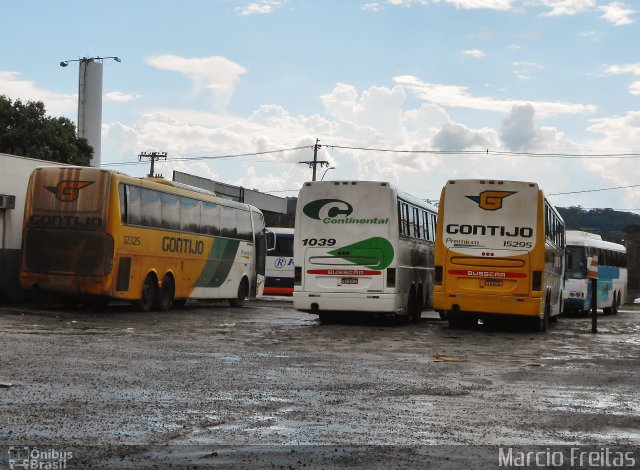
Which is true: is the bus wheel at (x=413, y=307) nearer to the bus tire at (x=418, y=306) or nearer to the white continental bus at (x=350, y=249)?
the bus tire at (x=418, y=306)

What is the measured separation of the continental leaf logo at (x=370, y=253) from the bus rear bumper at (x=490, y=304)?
154 cm

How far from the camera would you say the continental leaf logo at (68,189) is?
25516mm

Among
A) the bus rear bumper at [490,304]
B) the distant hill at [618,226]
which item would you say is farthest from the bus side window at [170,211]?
the distant hill at [618,226]

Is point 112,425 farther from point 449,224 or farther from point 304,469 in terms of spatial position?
point 449,224

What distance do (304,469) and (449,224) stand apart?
17.1 meters

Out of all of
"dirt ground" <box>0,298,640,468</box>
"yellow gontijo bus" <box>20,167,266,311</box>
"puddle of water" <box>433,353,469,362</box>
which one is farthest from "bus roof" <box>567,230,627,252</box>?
"puddle of water" <box>433,353,469,362</box>

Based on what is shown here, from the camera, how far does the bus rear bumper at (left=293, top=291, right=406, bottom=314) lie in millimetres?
24203

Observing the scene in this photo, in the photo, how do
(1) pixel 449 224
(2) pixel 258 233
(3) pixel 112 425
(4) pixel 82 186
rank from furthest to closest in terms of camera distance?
(2) pixel 258 233 → (4) pixel 82 186 → (1) pixel 449 224 → (3) pixel 112 425

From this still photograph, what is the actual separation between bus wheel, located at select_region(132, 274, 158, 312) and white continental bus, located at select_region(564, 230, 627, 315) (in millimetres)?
12845

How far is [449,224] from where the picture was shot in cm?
2364

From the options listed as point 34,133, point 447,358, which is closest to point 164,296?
point 447,358

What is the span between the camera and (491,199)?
2350 cm

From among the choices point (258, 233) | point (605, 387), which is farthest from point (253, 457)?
point (258, 233)

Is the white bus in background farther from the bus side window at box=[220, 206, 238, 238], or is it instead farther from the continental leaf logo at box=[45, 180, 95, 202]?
the continental leaf logo at box=[45, 180, 95, 202]
